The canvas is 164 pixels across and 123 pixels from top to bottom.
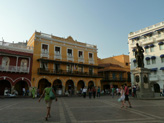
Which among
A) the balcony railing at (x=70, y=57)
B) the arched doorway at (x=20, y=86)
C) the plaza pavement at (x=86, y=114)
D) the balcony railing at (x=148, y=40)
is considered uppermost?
the balcony railing at (x=148, y=40)

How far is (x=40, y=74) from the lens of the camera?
1015 inches

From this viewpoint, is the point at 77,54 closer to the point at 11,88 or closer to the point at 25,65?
the point at 25,65

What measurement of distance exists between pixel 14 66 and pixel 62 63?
8.67m

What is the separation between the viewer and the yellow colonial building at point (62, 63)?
86.6 feet

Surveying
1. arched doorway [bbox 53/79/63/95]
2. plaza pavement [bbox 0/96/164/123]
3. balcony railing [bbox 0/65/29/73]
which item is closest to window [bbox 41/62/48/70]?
balcony railing [bbox 0/65/29/73]

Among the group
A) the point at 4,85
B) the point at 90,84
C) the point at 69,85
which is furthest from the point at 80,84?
the point at 4,85

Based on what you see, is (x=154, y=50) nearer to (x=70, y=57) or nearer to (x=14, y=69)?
(x=70, y=57)

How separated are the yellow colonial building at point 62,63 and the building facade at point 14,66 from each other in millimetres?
1167

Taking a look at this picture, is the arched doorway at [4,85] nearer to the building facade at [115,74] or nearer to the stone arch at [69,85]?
the stone arch at [69,85]

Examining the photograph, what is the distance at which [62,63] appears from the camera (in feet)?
93.9

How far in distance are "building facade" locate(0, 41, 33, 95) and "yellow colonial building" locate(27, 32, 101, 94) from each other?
45.9 inches

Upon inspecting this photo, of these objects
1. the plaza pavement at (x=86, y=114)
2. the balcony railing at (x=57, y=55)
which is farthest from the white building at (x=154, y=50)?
the plaza pavement at (x=86, y=114)

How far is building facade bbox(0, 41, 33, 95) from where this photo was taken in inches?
897

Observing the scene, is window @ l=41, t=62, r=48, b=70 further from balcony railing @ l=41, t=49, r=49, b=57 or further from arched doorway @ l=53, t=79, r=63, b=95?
arched doorway @ l=53, t=79, r=63, b=95
